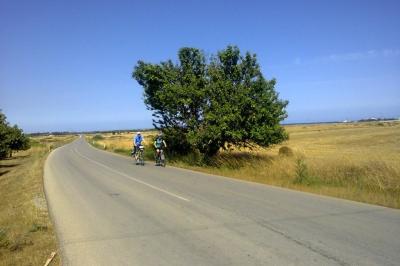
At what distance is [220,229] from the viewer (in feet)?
27.5

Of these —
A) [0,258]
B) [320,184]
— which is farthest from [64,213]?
[320,184]

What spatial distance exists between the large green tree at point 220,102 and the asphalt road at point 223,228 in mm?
9220

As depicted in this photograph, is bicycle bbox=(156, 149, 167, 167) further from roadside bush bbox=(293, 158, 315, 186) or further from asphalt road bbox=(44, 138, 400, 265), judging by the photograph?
asphalt road bbox=(44, 138, 400, 265)

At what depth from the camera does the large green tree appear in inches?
913

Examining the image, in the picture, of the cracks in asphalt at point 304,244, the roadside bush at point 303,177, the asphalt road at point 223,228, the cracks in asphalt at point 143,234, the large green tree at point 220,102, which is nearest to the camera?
the cracks in asphalt at point 304,244

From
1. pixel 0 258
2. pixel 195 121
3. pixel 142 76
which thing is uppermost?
pixel 142 76

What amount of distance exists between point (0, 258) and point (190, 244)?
313cm

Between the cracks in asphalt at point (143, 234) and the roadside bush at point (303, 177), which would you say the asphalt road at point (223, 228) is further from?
the roadside bush at point (303, 177)

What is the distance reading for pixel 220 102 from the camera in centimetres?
2403

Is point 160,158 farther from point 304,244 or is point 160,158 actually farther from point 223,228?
point 304,244

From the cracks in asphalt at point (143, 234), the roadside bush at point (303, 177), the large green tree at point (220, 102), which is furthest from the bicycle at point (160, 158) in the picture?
the cracks in asphalt at point (143, 234)

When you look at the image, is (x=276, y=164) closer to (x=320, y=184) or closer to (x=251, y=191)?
(x=320, y=184)

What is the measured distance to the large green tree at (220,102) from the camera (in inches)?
913

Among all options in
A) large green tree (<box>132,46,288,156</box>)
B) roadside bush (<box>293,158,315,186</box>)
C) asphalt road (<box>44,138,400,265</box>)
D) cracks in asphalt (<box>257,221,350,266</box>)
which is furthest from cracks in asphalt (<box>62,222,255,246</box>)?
large green tree (<box>132,46,288,156</box>)
